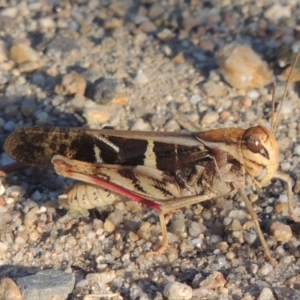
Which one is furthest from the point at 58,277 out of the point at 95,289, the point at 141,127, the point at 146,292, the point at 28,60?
the point at 28,60

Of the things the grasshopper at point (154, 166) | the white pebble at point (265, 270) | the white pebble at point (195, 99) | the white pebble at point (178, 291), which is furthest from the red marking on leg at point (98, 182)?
the white pebble at point (195, 99)

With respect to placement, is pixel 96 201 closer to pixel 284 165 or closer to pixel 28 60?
pixel 284 165

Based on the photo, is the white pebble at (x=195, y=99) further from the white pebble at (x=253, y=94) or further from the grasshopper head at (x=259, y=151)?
the grasshopper head at (x=259, y=151)

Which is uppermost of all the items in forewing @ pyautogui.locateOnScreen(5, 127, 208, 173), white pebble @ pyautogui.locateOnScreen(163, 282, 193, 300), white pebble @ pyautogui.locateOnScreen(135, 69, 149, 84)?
forewing @ pyautogui.locateOnScreen(5, 127, 208, 173)

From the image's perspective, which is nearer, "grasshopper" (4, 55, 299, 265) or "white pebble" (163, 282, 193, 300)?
"white pebble" (163, 282, 193, 300)

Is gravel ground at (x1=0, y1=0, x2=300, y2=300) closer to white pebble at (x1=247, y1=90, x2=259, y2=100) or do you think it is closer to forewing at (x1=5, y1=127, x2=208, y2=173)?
white pebble at (x1=247, y1=90, x2=259, y2=100)

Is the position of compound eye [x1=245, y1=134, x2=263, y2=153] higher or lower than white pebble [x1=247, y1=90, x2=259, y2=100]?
higher

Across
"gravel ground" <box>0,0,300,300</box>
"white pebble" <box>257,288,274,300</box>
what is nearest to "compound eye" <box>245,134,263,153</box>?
"gravel ground" <box>0,0,300,300</box>
